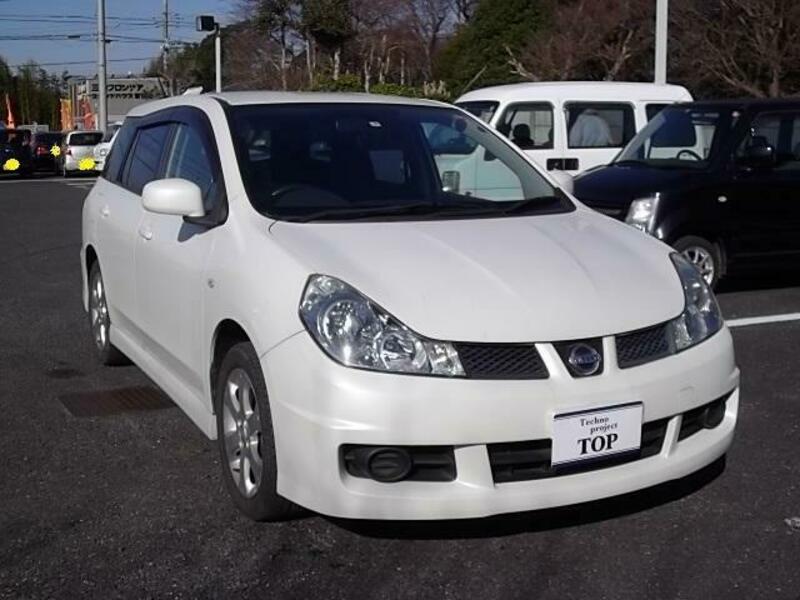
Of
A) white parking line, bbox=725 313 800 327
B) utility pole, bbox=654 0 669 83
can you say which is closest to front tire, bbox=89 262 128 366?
white parking line, bbox=725 313 800 327

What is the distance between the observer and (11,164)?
30.7m

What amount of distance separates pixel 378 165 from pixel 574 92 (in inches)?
306

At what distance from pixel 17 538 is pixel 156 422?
1411mm

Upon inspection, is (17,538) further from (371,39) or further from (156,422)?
(371,39)

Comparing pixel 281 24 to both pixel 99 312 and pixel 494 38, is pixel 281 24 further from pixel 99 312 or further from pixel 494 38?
pixel 99 312

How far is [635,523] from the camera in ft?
12.8

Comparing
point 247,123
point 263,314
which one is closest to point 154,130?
point 247,123

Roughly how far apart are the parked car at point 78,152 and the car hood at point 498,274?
96.1 ft

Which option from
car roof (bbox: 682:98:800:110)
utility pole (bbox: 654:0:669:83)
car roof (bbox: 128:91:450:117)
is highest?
utility pole (bbox: 654:0:669:83)

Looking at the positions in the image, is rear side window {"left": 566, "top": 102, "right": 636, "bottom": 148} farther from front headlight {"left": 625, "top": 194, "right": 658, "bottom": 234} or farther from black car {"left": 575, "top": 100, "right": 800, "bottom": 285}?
front headlight {"left": 625, "top": 194, "right": 658, "bottom": 234}

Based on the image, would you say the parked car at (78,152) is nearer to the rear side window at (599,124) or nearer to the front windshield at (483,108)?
the front windshield at (483,108)

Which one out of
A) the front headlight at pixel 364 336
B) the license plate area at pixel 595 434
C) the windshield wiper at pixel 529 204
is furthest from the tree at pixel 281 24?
the license plate area at pixel 595 434

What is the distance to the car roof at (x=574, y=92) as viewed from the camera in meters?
11.9

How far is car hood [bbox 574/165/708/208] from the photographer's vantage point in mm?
8273
